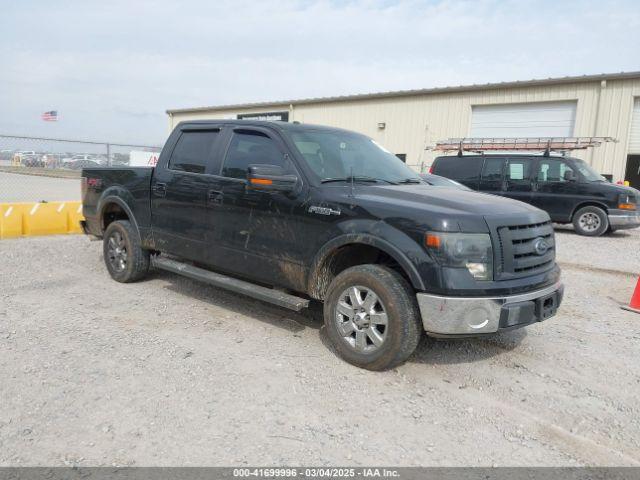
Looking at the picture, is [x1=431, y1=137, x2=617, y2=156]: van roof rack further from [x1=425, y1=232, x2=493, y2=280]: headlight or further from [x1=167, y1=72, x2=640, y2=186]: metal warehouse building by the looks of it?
[x1=425, y1=232, x2=493, y2=280]: headlight

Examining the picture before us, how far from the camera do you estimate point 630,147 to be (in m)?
17.2

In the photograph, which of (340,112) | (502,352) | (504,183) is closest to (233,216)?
(502,352)

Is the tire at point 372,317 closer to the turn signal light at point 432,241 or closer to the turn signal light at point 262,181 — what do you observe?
the turn signal light at point 432,241

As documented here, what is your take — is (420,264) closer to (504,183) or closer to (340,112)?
(504,183)

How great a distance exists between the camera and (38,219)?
905 cm

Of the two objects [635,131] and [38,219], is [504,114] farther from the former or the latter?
[38,219]

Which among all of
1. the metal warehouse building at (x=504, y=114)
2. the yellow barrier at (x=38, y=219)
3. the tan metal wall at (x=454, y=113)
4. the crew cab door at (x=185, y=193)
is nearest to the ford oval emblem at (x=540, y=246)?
the crew cab door at (x=185, y=193)

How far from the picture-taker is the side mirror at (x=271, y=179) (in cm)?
407

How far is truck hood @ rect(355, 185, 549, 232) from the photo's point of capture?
343 centimetres

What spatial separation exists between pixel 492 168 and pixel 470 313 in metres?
10.1

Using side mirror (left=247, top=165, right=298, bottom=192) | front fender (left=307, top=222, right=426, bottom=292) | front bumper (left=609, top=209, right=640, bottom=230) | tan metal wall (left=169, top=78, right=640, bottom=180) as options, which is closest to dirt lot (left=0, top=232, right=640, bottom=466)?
front fender (left=307, top=222, right=426, bottom=292)

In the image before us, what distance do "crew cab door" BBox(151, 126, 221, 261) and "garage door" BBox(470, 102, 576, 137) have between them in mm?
16625

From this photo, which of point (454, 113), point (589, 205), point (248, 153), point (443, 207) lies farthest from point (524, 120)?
point (443, 207)

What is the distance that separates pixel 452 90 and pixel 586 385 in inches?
732
